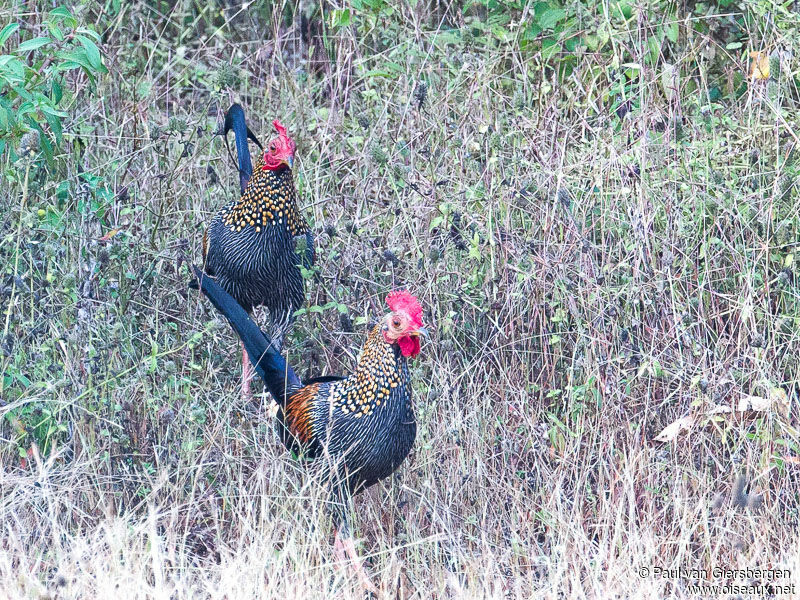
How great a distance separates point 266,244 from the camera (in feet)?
15.5

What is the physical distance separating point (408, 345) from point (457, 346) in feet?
2.57

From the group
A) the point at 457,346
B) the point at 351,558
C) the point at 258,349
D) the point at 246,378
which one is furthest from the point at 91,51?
the point at 351,558

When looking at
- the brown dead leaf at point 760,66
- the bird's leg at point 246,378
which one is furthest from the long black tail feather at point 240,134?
the brown dead leaf at point 760,66

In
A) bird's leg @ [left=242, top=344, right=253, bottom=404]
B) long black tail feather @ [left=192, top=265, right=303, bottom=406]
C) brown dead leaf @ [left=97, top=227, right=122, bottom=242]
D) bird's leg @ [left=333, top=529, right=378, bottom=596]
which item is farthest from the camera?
brown dead leaf @ [left=97, top=227, right=122, bottom=242]

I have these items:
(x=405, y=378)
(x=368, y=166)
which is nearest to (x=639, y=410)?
(x=405, y=378)

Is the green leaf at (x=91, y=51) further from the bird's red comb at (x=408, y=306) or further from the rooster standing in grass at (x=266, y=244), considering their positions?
the bird's red comb at (x=408, y=306)

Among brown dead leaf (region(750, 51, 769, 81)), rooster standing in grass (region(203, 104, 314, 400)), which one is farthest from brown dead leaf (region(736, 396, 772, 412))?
rooster standing in grass (region(203, 104, 314, 400))

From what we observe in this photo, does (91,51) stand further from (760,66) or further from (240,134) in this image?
(760,66)

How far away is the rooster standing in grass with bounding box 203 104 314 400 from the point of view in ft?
15.5

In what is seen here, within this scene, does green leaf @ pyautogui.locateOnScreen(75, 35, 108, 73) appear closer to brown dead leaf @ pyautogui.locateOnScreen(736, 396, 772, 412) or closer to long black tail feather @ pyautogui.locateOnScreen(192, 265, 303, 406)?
long black tail feather @ pyautogui.locateOnScreen(192, 265, 303, 406)

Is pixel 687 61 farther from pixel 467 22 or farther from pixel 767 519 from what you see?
pixel 767 519

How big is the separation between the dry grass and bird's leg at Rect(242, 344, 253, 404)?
0.16ft

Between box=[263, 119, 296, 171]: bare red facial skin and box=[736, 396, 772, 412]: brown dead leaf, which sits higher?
box=[263, 119, 296, 171]: bare red facial skin

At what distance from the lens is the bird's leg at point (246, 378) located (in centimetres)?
462
